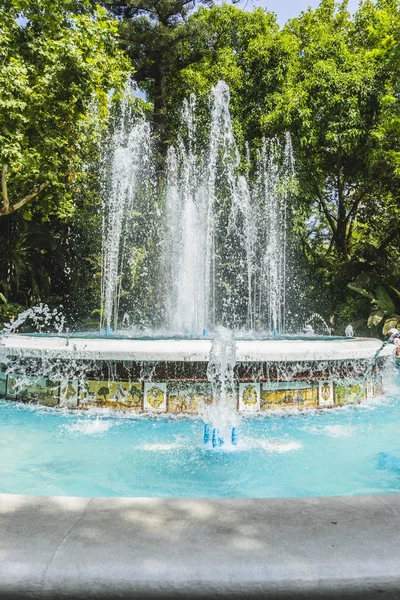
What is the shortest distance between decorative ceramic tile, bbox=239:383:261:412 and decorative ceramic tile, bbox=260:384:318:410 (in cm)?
6

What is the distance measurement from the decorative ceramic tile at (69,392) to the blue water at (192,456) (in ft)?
0.58

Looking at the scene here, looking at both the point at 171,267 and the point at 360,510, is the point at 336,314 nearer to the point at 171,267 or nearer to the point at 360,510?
the point at 171,267

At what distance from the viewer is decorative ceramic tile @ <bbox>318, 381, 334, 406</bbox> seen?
5438 millimetres

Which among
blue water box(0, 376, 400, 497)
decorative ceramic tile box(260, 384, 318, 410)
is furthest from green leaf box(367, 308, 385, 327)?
decorative ceramic tile box(260, 384, 318, 410)

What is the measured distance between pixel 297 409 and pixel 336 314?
1213 centimetres

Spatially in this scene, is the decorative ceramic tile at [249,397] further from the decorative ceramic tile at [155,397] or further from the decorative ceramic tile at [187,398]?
the decorative ceramic tile at [155,397]

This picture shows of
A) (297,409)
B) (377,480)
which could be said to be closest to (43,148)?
(297,409)

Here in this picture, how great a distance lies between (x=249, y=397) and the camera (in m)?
5.05

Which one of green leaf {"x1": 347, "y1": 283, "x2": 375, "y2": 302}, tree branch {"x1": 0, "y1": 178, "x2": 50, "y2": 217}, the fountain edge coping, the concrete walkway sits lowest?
the concrete walkway

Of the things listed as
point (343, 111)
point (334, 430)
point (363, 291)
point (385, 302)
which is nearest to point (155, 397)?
point (334, 430)

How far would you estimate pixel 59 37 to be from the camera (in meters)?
11.8

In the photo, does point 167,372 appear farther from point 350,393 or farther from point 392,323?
point 392,323

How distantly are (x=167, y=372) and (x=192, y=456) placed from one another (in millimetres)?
1363

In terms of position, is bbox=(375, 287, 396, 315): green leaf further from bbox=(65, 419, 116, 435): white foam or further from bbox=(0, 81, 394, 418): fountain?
bbox=(65, 419, 116, 435): white foam
